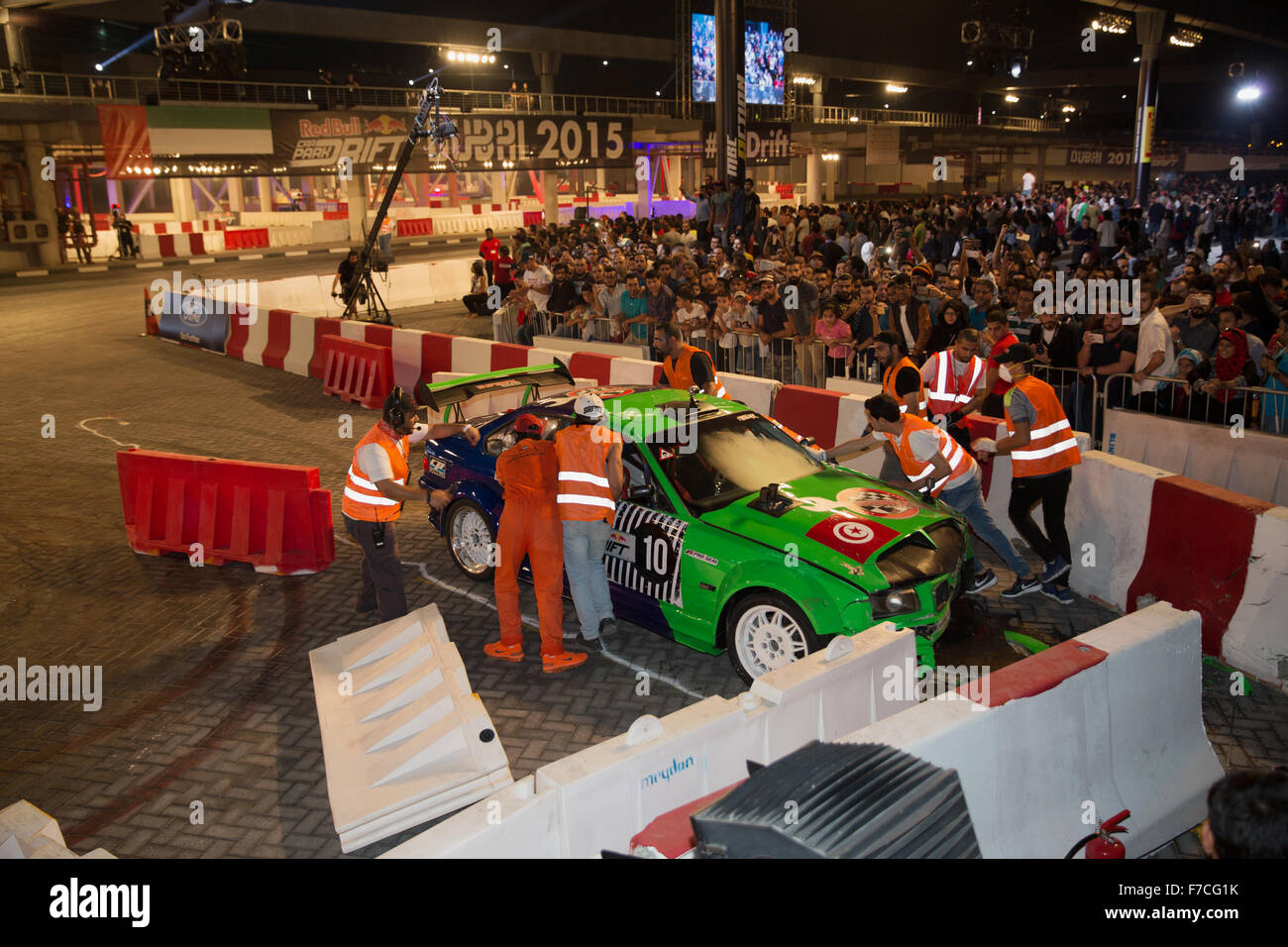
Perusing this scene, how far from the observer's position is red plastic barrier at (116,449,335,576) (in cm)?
855

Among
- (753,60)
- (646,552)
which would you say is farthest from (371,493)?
(753,60)

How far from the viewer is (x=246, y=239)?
39688mm

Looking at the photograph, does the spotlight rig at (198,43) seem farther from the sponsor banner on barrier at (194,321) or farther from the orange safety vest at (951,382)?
the orange safety vest at (951,382)

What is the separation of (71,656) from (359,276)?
13.3 metres

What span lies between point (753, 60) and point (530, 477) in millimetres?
30359

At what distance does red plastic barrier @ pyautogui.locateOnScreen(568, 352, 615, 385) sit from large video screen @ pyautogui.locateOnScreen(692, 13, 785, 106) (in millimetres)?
22705

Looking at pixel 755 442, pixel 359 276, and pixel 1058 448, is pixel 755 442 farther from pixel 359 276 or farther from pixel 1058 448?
pixel 359 276

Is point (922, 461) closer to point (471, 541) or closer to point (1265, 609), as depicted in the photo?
point (1265, 609)

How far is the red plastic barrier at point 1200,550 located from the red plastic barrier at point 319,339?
1297cm

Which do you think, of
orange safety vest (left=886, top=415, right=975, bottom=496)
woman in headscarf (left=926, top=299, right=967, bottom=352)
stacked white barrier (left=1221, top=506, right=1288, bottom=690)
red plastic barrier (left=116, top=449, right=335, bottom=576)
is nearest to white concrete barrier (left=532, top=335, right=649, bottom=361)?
woman in headscarf (left=926, top=299, right=967, bottom=352)

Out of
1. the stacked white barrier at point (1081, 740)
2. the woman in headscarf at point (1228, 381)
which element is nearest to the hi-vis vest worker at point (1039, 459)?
the woman in headscarf at point (1228, 381)

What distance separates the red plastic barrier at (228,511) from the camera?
8547 millimetres
